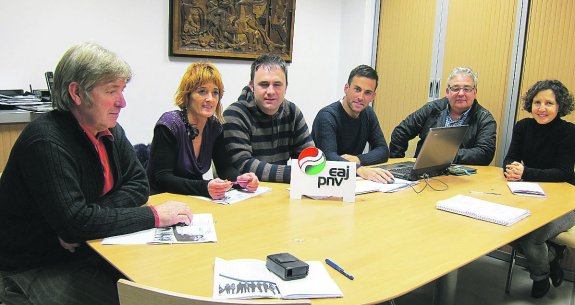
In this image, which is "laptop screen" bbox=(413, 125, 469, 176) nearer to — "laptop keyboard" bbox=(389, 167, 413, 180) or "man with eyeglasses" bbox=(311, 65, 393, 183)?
"laptop keyboard" bbox=(389, 167, 413, 180)

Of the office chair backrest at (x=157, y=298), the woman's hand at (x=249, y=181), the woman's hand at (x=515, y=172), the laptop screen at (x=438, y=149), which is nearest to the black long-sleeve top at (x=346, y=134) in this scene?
the laptop screen at (x=438, y=149)

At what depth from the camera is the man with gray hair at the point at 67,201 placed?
1.39 metres

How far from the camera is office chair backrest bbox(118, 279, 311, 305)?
85cm

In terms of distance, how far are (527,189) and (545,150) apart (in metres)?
0.64

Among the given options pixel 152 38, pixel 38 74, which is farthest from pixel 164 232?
pixel 152 38

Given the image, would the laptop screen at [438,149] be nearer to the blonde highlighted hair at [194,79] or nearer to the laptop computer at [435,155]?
the laptop computer at [435,155]

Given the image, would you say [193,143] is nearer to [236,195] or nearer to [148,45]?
[236,195]

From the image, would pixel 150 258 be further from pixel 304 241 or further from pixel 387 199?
pixel 387 199

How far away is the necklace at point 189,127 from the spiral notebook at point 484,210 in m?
1.15

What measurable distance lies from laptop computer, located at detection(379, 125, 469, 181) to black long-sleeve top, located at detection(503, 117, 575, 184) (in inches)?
17.5

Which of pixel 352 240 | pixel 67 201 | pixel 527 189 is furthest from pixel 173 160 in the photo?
pixel 527 189

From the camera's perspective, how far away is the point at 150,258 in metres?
1.34

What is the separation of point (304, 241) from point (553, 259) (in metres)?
1.86

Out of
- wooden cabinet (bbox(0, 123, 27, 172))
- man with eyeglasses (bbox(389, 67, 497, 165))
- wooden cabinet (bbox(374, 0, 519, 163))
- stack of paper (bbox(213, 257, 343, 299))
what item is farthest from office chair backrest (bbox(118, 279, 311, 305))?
wooden cabinet (bbox(374, 0, 519, 163))
